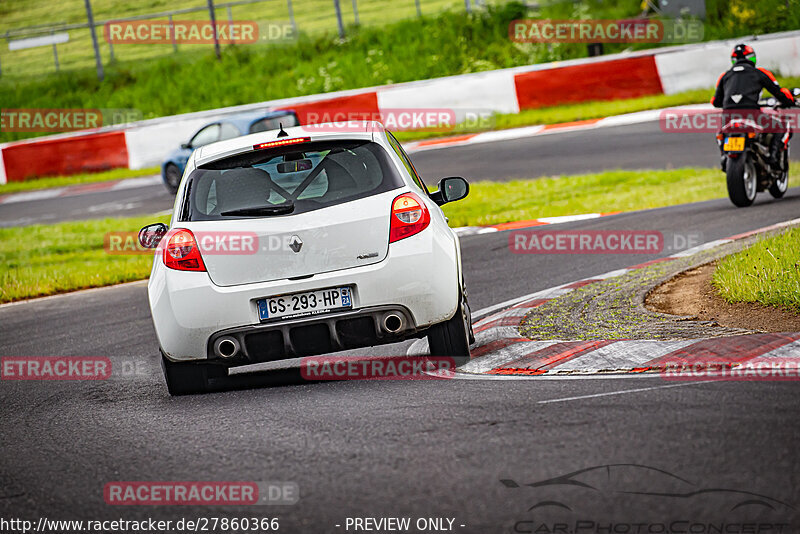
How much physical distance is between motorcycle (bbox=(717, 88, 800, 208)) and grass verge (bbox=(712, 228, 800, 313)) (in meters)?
4.68

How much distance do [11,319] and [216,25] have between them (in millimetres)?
21444

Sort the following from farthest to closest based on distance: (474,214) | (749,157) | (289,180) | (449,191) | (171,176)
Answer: (171,176), (474,214), (749,157), (449,191), (289,180)

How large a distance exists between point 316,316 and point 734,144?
27.3 feet

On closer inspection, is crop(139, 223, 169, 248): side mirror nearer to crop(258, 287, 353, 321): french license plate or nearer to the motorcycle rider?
crop(258, 287, 353, 321): french license plate

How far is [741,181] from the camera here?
535 inches

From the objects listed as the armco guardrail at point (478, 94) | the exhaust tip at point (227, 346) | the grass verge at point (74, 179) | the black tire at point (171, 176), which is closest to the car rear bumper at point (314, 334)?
the exhaust tip at point (227, 346)

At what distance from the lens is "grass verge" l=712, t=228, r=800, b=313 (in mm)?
7352

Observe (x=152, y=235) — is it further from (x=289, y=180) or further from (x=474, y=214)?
(x=474, y=214)

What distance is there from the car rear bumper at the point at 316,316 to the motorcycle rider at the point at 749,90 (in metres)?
8.39

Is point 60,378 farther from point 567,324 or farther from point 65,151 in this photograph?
point 65,151

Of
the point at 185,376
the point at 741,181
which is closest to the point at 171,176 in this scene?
the point at 741,181

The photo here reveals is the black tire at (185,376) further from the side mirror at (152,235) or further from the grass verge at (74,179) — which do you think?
the grass verge at (74,179)

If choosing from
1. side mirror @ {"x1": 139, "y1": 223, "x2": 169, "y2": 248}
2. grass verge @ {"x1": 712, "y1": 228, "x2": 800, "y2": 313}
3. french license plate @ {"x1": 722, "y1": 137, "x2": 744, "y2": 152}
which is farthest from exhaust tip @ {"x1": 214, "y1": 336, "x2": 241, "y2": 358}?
french license plate @ {"x1": 722, "y1": 137, "x2": 744, "y2": 152}

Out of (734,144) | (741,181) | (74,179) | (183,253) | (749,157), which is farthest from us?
(74,179)
